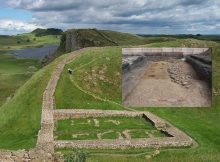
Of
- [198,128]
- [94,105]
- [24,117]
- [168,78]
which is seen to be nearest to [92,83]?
[94,105]

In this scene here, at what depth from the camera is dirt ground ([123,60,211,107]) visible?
3909 cm

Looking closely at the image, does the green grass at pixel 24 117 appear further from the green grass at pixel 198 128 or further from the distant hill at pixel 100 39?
the distant hill at pixel 100 39

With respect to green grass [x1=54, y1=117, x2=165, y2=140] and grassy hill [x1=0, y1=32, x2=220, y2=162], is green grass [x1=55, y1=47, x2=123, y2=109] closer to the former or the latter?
grassy hill [x1=0, y1=32, x2=220, y2=162]

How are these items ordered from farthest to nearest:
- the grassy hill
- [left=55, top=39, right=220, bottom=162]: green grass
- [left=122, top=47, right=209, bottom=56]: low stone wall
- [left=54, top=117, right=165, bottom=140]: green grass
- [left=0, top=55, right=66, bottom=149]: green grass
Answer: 1. [left=0, top=55, right=66, bottom=149]: green grass
2. [left=54, top=117, right=165, bottom=140]: green grass
3. the grassy hill
4. [left=122, top=47, right=209, bottom=56]: low stone wall
5. [left=55, top=39, right=220, bottom=162]: green grass

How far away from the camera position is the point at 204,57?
38.6 metres

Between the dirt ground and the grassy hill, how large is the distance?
441 cm

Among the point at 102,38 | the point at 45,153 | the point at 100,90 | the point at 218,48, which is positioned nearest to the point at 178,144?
the point at 45,153

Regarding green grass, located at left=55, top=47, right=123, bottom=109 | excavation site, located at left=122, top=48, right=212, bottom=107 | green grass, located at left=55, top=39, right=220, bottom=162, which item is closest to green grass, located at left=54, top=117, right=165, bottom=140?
green grass, located at left=55, top=39, right=220, bottom=162

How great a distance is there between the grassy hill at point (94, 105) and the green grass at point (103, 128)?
3.03 meters

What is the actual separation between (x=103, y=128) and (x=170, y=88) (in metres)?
9.31

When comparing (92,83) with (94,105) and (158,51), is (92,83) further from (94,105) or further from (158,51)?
(158,51)

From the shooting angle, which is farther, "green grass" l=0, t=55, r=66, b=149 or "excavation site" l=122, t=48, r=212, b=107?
"green grass" l=0, t=55, r=66, b=149

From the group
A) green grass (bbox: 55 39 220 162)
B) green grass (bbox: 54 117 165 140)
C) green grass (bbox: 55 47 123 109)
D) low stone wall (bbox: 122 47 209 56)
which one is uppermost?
low stone wall (bbox: 122 47 209 56)

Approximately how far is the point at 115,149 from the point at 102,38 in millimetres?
86827
